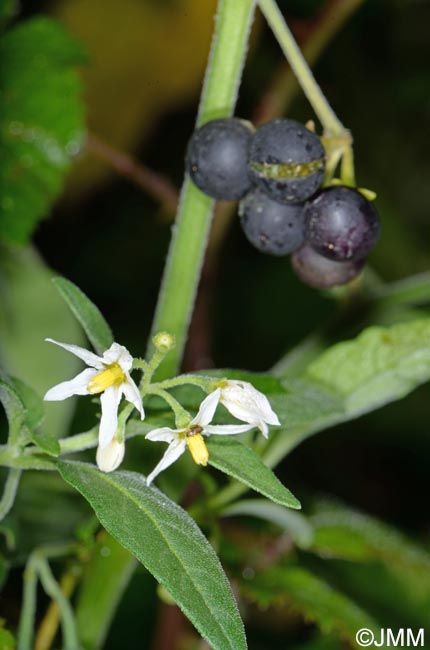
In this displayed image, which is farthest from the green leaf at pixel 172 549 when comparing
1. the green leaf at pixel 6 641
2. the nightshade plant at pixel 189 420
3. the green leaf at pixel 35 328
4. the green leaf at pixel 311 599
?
the green leaf at pixel 35 328

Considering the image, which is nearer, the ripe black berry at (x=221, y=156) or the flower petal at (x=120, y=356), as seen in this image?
the flower petal at (x=120, y=356)

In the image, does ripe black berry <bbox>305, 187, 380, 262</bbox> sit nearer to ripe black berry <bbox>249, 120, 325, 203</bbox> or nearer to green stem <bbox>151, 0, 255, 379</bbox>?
ripe black berry <bbox>249, 120, 325, 203</bbox>

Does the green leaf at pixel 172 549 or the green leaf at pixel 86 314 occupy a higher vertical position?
the green leaf at pixel 86 314

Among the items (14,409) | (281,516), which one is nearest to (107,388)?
(14,409)

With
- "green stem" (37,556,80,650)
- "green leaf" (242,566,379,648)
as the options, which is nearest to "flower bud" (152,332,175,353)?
"green stem" (37,556,80,650)

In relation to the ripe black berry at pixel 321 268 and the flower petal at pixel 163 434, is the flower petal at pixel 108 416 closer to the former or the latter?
the flower petal at pixel 163 434

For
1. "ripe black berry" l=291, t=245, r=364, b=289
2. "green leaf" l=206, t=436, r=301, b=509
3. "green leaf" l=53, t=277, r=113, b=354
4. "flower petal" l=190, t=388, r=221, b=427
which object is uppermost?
"ripe black berry" l=291, t=245, r=364, b=289

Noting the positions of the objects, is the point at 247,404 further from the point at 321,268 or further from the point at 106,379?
the point at 321,268
